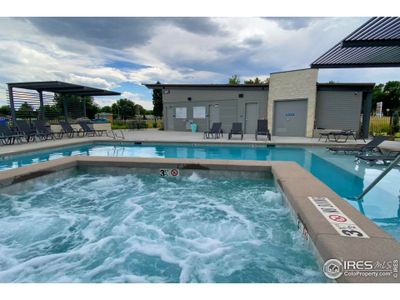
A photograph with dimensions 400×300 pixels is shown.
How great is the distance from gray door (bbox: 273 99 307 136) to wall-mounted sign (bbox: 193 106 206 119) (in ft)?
15.0

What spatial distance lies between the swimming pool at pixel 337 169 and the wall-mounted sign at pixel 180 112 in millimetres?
5700

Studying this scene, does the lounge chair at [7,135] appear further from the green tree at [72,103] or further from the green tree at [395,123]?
the green tree at [395,123]

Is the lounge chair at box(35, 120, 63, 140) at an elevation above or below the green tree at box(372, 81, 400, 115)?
below

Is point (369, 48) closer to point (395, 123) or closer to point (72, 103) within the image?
point (395, 123)

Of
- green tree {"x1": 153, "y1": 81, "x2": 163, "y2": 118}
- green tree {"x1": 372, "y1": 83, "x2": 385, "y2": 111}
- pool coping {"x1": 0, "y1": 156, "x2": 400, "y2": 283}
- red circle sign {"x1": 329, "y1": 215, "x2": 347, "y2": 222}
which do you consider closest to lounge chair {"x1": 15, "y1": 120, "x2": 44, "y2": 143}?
pool coping {"x1": 0, "y1": 156, "x2": 400, "y2": 283}

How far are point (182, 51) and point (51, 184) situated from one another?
36.9ft

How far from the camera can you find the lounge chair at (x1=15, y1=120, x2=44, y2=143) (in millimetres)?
9559

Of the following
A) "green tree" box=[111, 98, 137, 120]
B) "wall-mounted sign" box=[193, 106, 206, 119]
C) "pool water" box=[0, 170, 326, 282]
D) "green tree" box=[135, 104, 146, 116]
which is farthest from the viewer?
"green tree" box=[135, 104, 146, 116]

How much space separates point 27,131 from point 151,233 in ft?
31.9

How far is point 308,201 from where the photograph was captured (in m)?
2.84

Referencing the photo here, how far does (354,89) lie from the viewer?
11539 millimetres

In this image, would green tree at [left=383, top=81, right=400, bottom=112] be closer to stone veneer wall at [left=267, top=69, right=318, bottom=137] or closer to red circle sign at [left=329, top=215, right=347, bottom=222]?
stone veneer wall at [left=267, top=69, right=318, bottom=137]

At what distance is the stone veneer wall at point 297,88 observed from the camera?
37.3 ft

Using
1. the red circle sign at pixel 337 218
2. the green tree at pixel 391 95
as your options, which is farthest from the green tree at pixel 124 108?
the green tree at pixel 391 95
